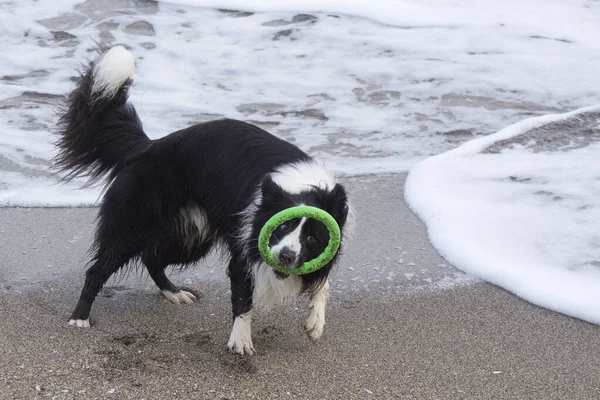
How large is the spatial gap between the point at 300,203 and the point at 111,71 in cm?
152

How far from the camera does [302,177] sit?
4.21 meters

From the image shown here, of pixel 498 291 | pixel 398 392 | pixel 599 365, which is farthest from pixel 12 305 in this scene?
pixel 599 365

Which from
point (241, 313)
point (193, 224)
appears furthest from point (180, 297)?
point (241, 313)

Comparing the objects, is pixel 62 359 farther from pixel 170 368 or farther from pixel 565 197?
pixel 565 197

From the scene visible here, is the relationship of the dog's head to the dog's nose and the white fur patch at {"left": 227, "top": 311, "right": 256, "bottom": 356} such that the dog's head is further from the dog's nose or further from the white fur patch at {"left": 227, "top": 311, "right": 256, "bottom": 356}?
the white fur patch at {"left": 227, "top": 311, "right": 256, "bottom": 356}

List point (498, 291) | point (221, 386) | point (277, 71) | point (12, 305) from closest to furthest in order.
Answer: point (221, 386), point (12, 305), point (498, 291), point (277, 71)

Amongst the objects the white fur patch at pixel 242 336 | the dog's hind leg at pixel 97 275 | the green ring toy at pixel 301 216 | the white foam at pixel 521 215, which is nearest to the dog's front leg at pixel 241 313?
the white fur patch at pixel 242 336

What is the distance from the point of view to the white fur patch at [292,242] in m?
3.84

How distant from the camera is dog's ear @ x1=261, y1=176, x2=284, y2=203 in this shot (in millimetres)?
4039

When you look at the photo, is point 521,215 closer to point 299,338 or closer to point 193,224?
point 299,338

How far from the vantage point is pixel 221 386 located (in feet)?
12.3

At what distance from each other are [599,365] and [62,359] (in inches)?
101

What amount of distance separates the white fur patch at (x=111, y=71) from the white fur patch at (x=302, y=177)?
1.18 metres

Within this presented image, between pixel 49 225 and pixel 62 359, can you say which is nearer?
pixel 62 359
